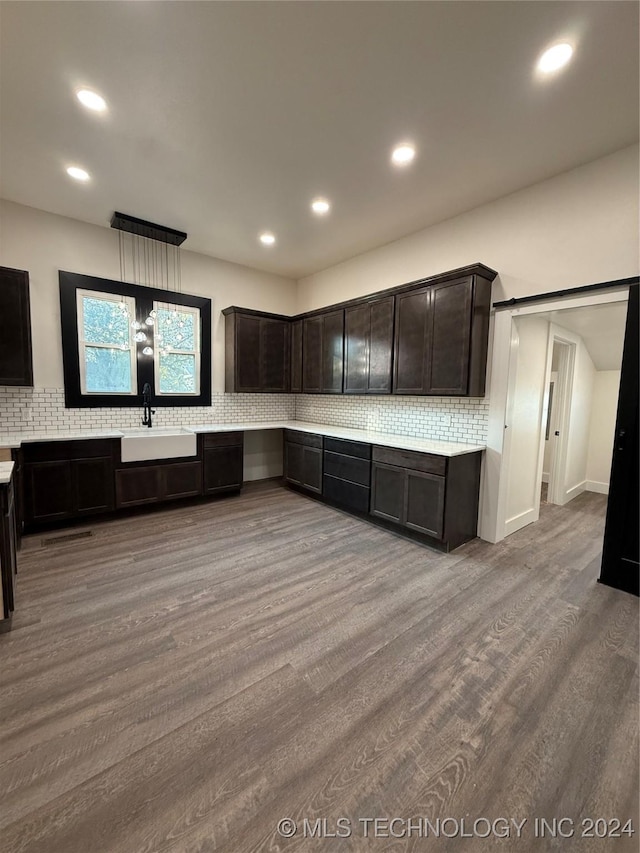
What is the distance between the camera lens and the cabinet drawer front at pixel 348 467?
3.84 m

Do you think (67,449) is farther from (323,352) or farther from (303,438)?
(323,352)

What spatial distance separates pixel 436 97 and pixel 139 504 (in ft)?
14.6

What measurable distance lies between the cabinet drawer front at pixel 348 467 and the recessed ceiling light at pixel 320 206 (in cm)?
264

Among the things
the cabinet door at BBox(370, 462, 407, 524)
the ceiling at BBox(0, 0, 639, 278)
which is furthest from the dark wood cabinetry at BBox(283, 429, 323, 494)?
the ceiling at BBox(0, 0, 639, 278)

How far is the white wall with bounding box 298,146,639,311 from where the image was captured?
2.56m

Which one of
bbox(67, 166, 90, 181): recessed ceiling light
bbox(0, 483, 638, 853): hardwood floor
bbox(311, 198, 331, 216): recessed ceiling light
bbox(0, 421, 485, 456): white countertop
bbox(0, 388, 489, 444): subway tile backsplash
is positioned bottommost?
bbox(0, 483, 638, 853): hardwood floor

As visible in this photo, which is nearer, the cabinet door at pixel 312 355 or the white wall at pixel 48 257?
the white wall at pixel 48 257

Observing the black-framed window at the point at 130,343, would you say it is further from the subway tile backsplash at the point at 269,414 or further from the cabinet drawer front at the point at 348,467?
the cabinet drawer front at the point at 348,467

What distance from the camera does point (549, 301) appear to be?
293 cm

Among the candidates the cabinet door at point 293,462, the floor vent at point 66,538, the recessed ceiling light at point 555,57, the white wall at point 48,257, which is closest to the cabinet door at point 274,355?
the cabinet door at point 293,462

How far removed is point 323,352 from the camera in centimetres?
484

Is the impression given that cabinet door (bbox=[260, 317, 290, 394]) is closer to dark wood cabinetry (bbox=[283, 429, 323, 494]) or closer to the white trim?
dark wood cabinetry (bbox=[283, 429, 323, 494])

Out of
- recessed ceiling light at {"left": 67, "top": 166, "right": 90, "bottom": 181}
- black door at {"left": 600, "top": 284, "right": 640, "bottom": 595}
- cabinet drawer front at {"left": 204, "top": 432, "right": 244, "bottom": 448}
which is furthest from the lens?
cabinet drawer front at {"left": 204, "top": 432, "right": 244, "bottom": 448}

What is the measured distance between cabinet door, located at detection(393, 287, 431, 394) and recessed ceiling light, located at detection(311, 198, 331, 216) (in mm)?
1151
